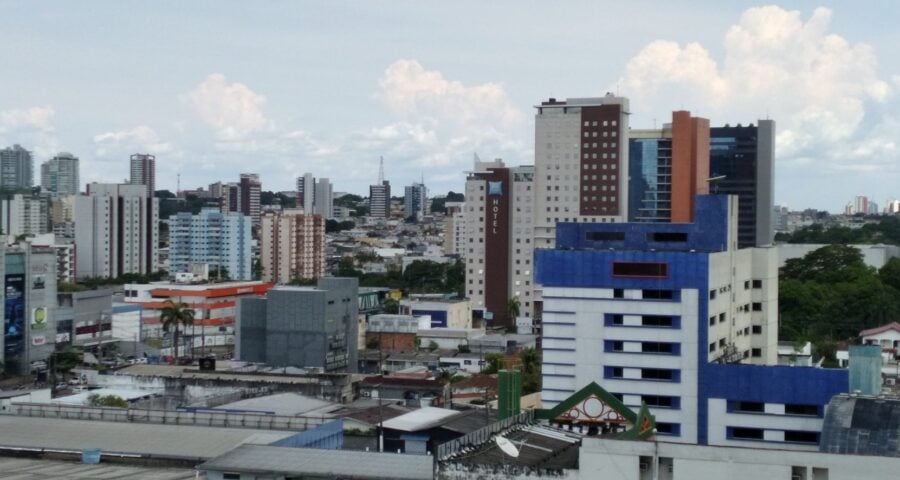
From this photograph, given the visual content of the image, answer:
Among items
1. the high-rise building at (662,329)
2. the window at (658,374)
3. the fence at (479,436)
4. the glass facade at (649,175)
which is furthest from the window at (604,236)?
the glass facade at (649,175)

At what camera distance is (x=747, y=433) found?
138 feet

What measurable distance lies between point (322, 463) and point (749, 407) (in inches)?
618

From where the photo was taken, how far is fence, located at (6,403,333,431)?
45406mm

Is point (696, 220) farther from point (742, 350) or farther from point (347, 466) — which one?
point (347, 466)

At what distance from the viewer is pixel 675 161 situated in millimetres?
111938

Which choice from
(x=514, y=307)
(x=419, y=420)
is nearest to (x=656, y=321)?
(x=419, y=420)

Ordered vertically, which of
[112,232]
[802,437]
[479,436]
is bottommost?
[802,437]

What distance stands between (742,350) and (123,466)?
77.0ft

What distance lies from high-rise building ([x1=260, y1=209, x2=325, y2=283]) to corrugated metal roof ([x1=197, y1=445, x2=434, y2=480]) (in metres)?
119

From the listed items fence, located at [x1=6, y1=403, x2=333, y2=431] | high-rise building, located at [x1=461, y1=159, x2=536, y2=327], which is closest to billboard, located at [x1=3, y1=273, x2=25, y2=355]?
fence, located at [x1=6, y1=403, x2=333, y2=431]

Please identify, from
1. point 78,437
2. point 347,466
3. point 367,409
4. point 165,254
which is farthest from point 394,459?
point 165,254

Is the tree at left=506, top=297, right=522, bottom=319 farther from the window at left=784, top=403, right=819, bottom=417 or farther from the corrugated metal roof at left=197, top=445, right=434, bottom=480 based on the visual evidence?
the corrugated metal roof at left=197, top=445, right=434, bottom=480

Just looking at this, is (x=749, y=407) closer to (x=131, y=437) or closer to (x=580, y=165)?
(x=131, y=437)

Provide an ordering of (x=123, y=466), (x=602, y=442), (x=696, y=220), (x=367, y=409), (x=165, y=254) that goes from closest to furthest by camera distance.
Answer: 1. (x=602, y=442)
2. (x=123, y=466)
3. (x=696, y=220)
4. (x=367, y=409)
5. (x=165, y=254)
